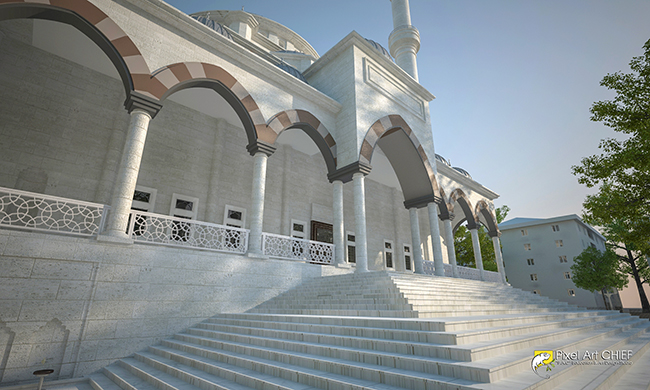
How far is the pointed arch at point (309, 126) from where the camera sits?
1077 centimetres

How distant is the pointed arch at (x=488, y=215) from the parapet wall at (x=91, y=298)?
1808 cm

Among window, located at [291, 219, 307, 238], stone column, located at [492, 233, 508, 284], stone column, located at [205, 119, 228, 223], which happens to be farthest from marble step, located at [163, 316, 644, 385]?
stone column, located at [492, 233, 508, 284]

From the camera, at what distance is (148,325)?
691cm

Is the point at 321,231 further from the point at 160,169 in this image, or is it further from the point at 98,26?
the point at 98,26

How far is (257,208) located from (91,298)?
4566 mm

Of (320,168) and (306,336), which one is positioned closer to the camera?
(306,336)

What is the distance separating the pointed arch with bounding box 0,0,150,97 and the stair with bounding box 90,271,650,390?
21.0 feet

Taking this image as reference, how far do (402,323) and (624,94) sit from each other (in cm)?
1237

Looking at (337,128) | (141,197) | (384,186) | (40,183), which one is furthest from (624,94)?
(40,183)

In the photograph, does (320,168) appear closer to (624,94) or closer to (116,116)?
(116,116)

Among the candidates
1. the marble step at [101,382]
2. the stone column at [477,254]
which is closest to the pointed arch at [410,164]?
the stone column at [477,254]

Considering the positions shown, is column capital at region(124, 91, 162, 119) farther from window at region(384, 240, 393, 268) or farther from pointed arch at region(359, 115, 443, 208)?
window at region(384, 240, 393, 268)

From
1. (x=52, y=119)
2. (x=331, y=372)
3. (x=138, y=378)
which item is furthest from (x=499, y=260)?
(x=52, y=119)

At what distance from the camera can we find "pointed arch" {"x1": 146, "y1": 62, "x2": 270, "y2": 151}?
8266 millimetres
